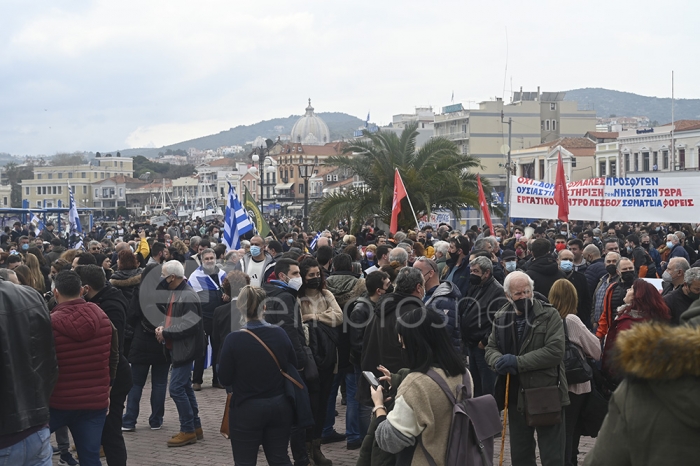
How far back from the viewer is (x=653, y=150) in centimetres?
6334

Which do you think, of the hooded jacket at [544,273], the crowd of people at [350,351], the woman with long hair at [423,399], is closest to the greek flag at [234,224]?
the crowd of people at [350,351]

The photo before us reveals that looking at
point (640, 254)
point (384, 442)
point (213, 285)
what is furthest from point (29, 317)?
point (640, 254)

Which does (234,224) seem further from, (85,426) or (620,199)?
(85,426)

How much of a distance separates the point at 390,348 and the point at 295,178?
13173 cm

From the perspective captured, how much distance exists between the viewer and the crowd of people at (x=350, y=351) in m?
4.11

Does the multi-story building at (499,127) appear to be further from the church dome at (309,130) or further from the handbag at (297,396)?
the church dome at (309,130)

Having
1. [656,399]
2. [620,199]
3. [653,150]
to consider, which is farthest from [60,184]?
[656,399]

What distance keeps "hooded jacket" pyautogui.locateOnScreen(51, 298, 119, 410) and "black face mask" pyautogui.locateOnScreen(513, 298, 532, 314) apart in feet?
9.64

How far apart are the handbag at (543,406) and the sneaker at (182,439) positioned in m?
3.61

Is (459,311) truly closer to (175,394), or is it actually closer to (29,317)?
(175,394)

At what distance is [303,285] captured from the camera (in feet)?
23.0

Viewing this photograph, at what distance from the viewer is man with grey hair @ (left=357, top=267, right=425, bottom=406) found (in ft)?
20.6

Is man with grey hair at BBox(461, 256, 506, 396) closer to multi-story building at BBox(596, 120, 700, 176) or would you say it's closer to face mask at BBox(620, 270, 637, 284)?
face mask at BBox(620, 270, 637, 284)

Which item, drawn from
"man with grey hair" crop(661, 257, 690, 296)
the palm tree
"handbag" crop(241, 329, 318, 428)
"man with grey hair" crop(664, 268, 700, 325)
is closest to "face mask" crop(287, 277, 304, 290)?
"handbag" crop(241, 329, 318, 428)
